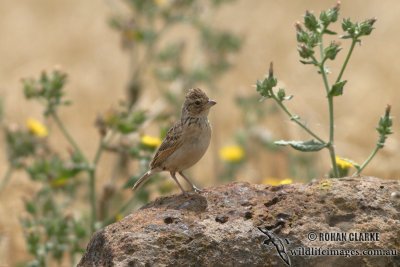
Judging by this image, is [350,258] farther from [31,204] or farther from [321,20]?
[31,204]

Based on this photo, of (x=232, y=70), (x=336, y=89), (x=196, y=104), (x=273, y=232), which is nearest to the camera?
(x=273, y=232)

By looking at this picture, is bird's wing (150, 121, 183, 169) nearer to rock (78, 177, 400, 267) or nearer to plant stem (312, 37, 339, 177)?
rock (78, 177, 400, 267)

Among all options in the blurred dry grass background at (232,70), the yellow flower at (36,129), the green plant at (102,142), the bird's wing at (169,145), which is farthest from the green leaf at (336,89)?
the blurred dry grass background at (232,70)

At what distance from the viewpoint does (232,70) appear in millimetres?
13336

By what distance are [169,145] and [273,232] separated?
1.78 m

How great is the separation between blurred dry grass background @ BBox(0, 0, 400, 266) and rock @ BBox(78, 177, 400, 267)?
16.6ft

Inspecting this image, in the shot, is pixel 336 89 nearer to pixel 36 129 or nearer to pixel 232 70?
pixel 36 129

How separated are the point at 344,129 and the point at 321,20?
269 inches

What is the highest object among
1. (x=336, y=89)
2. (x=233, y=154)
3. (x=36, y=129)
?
(x=36, y=129)

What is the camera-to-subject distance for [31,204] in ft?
23.1

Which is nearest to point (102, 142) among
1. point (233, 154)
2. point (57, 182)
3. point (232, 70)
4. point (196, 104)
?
point (57, 182)

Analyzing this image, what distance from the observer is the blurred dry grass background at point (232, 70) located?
37.4 feet

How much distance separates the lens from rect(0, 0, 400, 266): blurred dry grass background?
37.4 feet

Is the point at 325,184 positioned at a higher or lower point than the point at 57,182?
lower
